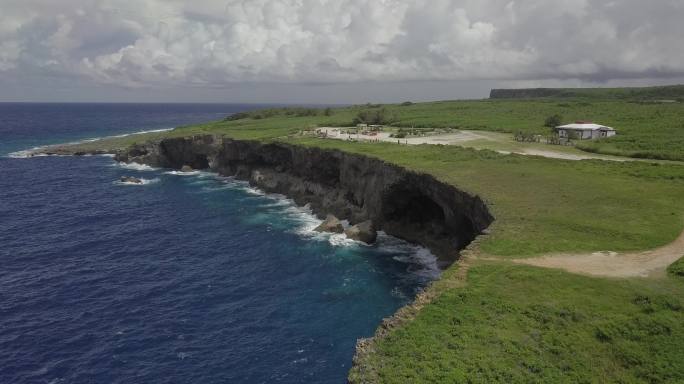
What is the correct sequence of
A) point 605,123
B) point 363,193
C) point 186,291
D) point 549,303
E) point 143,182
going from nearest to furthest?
point 549,303, point 186,291, point 363,193, point 143,182, point 605,123

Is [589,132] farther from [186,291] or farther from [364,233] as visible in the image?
[186,291]

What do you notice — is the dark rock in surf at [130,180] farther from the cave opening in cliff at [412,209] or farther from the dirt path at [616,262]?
the dirt path at [616,262]

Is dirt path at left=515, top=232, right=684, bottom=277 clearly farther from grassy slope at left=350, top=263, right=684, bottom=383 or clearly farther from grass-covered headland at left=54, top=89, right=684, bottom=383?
grassy slope at left=350, top=263, right=684, bottom=383

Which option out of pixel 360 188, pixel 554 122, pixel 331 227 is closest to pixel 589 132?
pixel 554 122

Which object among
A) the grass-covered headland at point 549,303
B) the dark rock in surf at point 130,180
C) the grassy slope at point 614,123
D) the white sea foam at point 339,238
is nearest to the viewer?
the grass-covered headland at point 549,303

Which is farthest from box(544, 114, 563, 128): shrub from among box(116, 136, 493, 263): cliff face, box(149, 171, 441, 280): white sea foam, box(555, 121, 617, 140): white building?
box(149, 171, 441, 280): white sea foam

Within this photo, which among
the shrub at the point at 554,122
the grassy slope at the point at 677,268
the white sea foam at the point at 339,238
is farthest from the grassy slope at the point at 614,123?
the grassy slope at the point at 677,268
